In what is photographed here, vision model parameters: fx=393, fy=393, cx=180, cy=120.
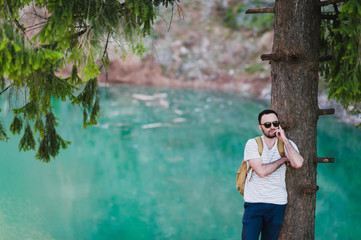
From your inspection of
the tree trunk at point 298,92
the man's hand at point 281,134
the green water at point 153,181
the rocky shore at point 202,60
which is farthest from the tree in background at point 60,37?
the rocky shore at point 202,60

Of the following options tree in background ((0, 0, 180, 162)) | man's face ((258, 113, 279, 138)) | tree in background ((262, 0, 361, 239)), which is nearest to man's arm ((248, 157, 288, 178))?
man's face ((258, 113, 279, 138))

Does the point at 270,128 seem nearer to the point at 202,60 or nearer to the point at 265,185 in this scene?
the point at 265,185

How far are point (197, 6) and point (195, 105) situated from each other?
10137 mm

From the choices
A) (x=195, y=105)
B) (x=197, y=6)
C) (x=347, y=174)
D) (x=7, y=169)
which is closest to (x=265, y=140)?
(x=347, y=174)

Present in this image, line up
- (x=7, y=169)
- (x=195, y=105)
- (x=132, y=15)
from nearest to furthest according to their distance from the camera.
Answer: (x=132, y=15) → (x=7, y=169) → (x=195, y=105)

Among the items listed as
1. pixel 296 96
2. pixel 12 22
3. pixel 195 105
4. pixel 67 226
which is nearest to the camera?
pixel 12 22

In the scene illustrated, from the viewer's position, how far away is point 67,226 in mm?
7391

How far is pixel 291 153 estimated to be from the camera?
2980mm

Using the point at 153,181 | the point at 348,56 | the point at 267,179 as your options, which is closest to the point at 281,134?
the point at 267,179

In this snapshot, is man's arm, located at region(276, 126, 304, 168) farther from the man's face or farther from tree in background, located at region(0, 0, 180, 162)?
tree in background, located at region(0, 0, 180, 162)

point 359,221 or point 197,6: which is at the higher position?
point 197,6

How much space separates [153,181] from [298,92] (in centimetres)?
705

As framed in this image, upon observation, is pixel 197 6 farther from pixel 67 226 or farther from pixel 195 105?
pixel 67 226

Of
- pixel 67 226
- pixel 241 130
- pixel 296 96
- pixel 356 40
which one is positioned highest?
pixel 356 40
